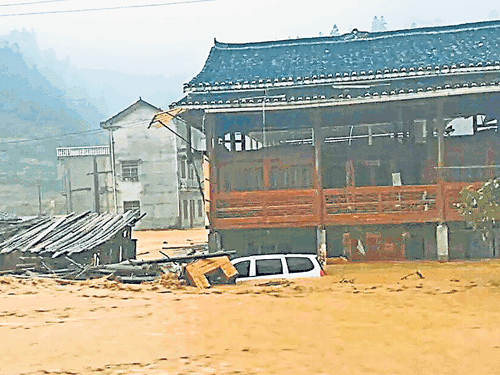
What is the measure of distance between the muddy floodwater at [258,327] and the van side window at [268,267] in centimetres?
33

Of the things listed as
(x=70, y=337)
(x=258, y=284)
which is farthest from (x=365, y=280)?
(x=70, y=337)

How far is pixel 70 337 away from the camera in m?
8.50

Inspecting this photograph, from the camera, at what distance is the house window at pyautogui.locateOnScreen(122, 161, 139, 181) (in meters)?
40.8

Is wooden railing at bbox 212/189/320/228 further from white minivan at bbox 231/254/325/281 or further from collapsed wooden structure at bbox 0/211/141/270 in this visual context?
white minivan at bbox 231/254/325/281

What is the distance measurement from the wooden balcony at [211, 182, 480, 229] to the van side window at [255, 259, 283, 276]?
387 cm

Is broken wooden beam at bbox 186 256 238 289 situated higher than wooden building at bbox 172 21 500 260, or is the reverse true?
wooden building at bbox 172 21 500 260

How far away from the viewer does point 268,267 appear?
13.4 meters

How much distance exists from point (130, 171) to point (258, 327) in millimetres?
33158

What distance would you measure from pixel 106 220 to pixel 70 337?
11.0m

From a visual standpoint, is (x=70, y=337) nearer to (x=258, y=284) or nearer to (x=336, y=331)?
(x=336, y=331)

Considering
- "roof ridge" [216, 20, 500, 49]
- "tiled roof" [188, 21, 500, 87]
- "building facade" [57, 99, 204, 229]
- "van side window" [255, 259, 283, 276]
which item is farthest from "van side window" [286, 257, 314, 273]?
"building facade" [57, 99, 204, 229]

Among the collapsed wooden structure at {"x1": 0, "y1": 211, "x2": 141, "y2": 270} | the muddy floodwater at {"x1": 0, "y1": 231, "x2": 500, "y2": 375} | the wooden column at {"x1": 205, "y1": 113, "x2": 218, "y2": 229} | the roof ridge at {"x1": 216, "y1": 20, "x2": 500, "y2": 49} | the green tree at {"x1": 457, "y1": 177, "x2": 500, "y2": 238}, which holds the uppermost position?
the roof ridge at {"x1": 216, "y1": 20, "x2": 500, "y2": 49}

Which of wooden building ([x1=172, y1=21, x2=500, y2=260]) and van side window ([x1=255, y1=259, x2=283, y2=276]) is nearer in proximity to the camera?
van side window ([x1=255, y1=259, x2=283, y2=276])

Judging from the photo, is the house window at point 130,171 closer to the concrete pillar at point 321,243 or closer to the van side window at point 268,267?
the concrete pillar at point 321,243
